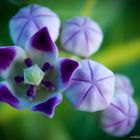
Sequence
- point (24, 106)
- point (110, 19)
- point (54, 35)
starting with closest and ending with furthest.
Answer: point (24, 106) < point (54, 35) < point (110, 19)

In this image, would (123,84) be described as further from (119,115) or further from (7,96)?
(7,96)

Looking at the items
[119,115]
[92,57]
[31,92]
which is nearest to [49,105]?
[31,92]

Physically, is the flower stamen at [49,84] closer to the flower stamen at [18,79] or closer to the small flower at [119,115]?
the flower stamen at [18,79]

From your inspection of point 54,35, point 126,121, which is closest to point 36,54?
point 54,35

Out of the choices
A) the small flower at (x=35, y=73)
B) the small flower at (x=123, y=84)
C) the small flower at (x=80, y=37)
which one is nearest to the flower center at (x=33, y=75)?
the small flower at (x=35, y=73)

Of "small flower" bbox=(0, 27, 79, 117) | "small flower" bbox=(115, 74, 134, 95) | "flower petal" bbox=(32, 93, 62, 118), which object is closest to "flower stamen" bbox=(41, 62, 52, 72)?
"small flower" bbox=(0, 27, 79, 117)

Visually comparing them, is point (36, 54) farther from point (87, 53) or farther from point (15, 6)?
point (15, 6)

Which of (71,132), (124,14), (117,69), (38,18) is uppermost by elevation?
(38,18)
